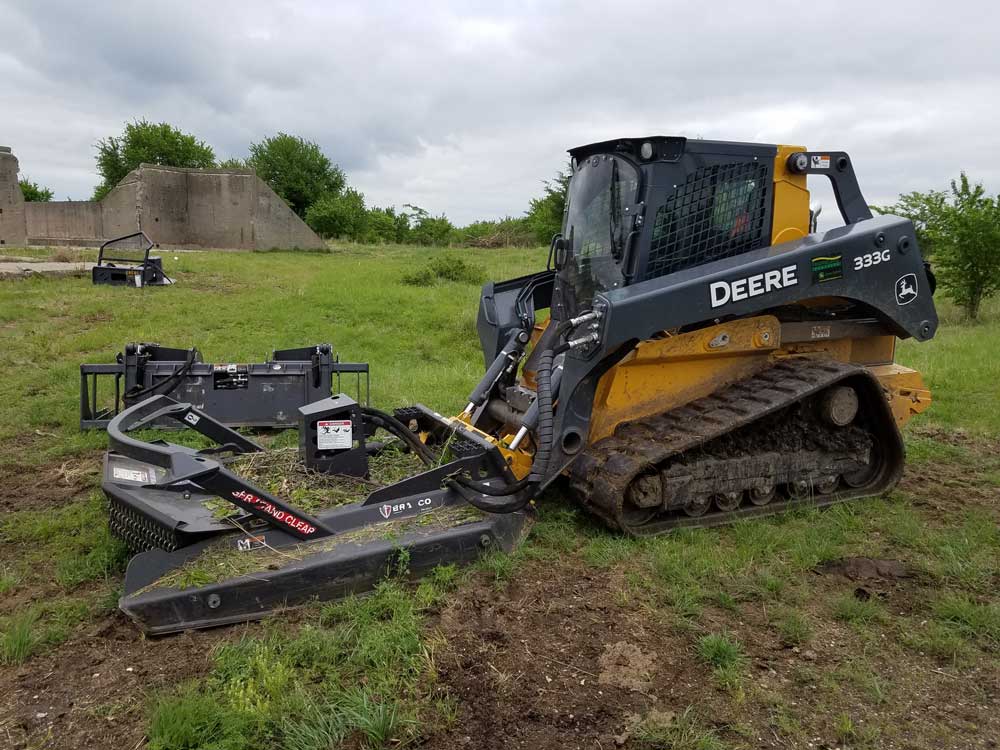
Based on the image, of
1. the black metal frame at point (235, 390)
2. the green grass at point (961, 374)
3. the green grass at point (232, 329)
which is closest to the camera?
the black metal frame at point (235, 390)

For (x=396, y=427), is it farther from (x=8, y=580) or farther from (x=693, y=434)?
(x=8, y=580)

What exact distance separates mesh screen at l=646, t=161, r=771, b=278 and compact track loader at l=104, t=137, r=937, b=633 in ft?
0.04

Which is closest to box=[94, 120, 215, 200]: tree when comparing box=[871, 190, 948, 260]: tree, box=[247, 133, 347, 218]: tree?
box=[247, 133, 347, 218]: tree

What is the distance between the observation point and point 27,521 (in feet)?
15.3

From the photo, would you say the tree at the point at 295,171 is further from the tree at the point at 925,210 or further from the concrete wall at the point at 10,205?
the tree at the point at 925,210

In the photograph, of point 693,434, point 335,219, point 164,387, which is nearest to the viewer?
point 693,434

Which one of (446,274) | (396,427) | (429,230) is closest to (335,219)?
(429,230)

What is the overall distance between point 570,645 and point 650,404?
6.06ft

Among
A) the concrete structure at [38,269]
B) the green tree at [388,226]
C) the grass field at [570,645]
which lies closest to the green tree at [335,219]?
the green tree at [388,226]

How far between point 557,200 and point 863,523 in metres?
30.8

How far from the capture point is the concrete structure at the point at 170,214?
3023 centimetres

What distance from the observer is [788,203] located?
5008 mm

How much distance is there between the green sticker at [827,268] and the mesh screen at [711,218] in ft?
1.40

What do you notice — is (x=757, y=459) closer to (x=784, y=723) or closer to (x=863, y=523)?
(x=863, y=523)
